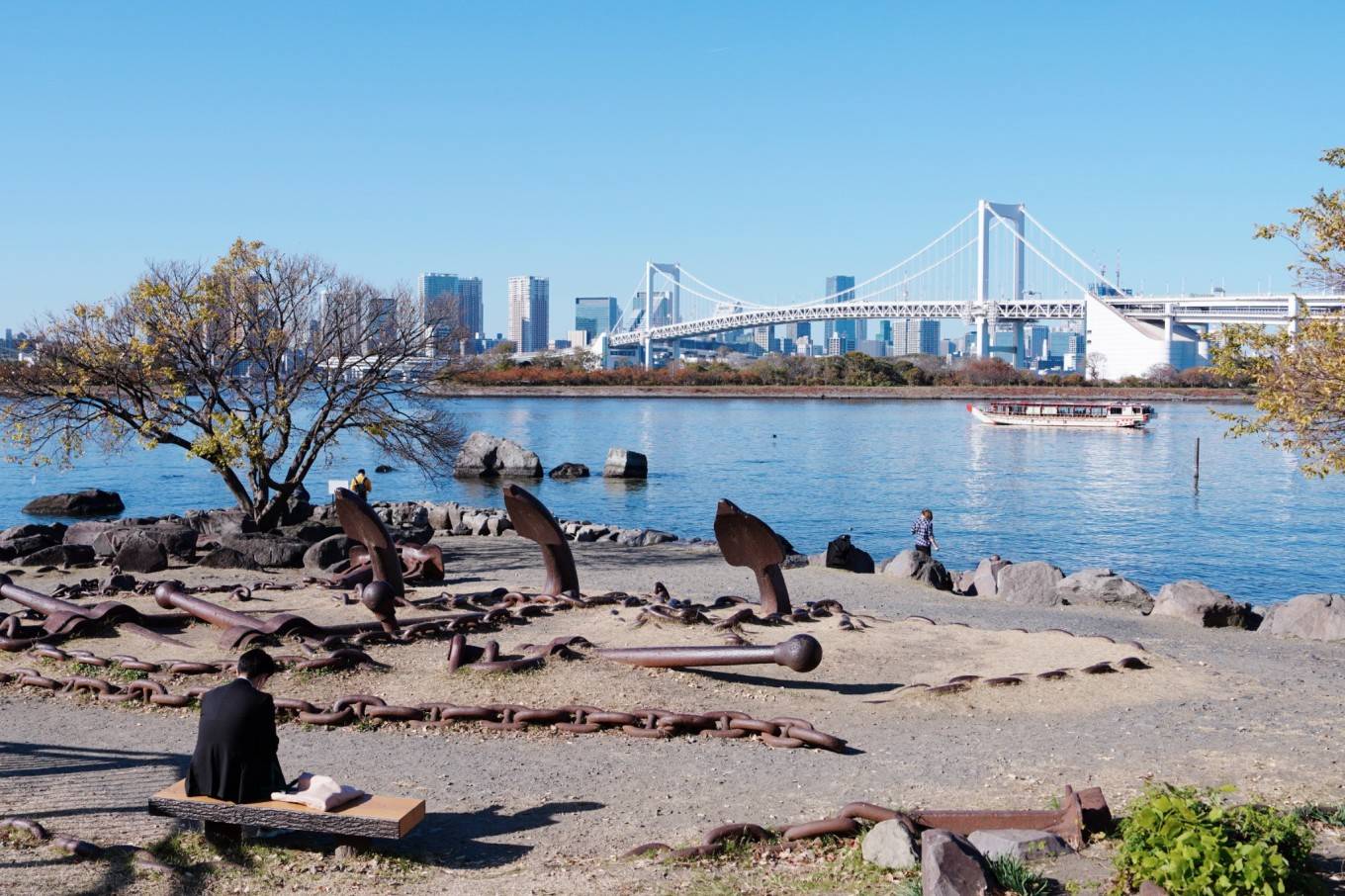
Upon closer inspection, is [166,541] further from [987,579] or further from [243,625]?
[987,579]

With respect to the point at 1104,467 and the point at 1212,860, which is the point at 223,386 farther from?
the point at 1104,467

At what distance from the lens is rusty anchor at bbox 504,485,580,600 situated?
950 cm

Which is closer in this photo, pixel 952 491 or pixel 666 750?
pixel 666 750

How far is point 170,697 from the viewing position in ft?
23.2

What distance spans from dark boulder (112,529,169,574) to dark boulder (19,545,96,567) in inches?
27.1

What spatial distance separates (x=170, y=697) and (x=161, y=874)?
8.78ft

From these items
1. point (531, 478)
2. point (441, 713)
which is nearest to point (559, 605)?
point (441, 713)

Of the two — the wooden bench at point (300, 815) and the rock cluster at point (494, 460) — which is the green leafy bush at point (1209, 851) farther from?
the rock cluster at point (494, 460)

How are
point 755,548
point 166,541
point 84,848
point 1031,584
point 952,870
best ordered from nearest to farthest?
point 952,870 < point 84,848 < point 755,548 < point 1031,584 < point 166,541

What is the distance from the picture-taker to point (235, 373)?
58.8 feet

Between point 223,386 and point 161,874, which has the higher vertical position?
point 223,386

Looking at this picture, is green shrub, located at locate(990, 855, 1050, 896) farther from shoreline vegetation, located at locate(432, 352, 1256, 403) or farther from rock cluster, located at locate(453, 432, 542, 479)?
shoreline vegetation, located at locate(432, 352, 1256, 403)

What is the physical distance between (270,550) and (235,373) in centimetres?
422

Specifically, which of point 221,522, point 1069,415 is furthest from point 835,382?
point 221,522
